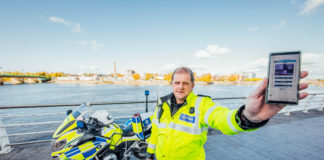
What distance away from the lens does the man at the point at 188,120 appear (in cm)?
94

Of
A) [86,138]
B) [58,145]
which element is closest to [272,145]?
[86,138]

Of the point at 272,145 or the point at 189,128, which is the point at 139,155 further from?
the point at 272,145

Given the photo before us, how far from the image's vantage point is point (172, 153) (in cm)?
128

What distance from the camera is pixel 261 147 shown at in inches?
121

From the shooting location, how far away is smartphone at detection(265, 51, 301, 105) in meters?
0.70

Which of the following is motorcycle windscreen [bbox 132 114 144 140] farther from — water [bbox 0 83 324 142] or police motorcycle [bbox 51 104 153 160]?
water [bbox 0 83 324 142]

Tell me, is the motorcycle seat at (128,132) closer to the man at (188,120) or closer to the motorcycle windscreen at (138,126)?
the motorcycle windscreen at (138,126)

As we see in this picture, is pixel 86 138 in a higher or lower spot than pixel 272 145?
higher

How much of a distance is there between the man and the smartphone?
0.50 ft

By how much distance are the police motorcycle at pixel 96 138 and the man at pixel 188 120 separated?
0.93 metres

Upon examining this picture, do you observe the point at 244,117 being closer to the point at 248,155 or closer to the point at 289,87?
the point at 289,87

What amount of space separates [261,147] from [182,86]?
3.05m

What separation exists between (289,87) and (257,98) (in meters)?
0.15

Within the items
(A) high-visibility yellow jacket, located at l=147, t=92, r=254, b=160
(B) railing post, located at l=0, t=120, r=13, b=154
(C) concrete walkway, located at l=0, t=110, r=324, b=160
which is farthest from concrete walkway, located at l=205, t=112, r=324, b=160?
(B) railing post, located at l=0, t=120, r=13, b=154
